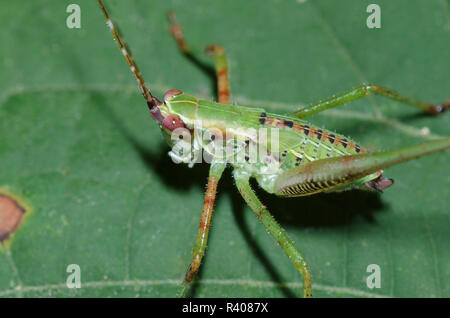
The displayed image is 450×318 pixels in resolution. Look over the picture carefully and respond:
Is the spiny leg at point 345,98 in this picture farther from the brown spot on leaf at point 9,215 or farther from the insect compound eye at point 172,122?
the brown spot on leaf at point 9,215

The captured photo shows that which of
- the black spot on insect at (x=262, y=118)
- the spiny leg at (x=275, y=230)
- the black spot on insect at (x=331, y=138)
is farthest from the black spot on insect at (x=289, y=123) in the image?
the spiny leg at (x=275, y=230)

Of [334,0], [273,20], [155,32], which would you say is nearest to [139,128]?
[155,32]

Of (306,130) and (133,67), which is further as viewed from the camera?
(306,130)

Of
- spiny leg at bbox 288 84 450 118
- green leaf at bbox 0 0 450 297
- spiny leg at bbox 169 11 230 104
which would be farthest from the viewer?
spiny leg at bbox 169 11 230 104

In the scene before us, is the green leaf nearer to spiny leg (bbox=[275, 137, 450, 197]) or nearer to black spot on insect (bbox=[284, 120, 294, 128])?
spiny leg (bbox=[275, 137, 450, 197])

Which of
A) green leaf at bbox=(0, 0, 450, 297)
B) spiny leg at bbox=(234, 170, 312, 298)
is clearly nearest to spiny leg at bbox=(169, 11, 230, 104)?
green leaf at bbox=(0, 0, 450, 297)

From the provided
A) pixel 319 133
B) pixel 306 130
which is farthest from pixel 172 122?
pixel 319 133

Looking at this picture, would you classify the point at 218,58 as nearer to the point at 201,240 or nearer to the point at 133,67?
the point at 133,67
